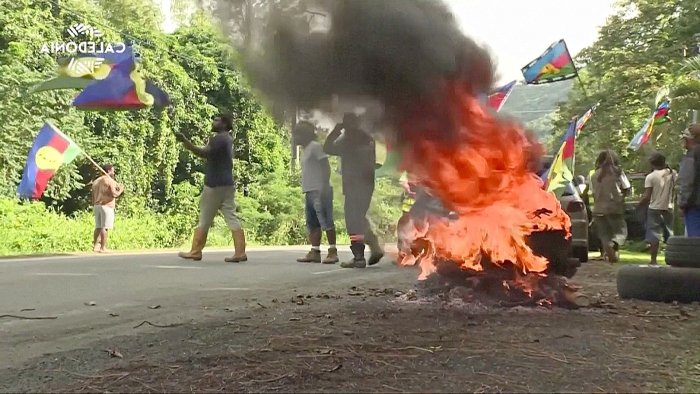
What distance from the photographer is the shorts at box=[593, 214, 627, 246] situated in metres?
12.7

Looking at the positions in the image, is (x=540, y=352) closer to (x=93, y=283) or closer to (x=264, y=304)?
(x=264, y=304)

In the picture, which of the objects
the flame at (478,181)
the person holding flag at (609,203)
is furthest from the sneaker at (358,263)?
the person holding flag at (609,203)

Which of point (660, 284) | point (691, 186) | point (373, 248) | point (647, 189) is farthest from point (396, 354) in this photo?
point (647, 189)

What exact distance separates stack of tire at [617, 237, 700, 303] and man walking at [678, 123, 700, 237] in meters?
2.41

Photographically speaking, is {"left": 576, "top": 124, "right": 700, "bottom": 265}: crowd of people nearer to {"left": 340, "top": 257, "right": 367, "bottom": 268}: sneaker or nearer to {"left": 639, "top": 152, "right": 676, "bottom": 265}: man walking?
{"left": 639, "top": 152, "right": 676, "bottom": 265}: man walking

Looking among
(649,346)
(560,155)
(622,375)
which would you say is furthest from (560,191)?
(622,375)

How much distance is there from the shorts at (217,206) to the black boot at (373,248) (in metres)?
2.09

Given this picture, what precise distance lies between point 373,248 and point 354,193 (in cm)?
138

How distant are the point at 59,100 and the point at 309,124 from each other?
53.9ft

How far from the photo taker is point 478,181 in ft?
19.3

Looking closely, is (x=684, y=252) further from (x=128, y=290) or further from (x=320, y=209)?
(x=320, y=209)

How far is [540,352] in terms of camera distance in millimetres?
4094

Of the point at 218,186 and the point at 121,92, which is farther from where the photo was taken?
the point at 218,186

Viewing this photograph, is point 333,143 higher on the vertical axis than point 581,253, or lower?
higher
